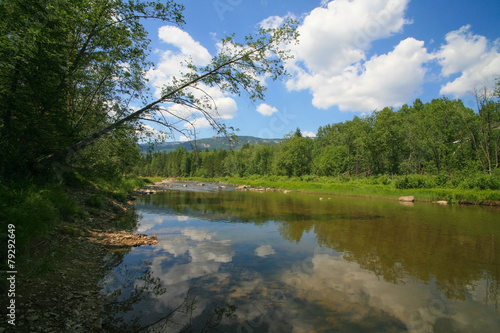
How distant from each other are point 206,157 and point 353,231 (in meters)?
112

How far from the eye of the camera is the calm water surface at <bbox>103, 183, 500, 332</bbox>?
565 cm

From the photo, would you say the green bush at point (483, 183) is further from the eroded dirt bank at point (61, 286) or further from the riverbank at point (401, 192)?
the eroded dirt bank at point (61, 286)

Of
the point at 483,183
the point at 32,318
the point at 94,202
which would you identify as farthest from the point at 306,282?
the point at 483,183

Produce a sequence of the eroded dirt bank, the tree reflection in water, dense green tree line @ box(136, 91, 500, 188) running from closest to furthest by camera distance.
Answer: the eroded dirt bank → the tree reflection in water → dense green tree line @ box(136, 91, 500, 188)

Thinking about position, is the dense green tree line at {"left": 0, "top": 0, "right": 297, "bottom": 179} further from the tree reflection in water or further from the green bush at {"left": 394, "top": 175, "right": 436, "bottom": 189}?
the green bush at {"left": 394, "top": 175, "right": 436, "bottom": 189}

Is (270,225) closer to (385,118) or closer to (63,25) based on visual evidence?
(63,25)

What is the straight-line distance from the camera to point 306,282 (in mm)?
7820

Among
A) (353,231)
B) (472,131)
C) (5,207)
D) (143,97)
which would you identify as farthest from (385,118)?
(5,207)

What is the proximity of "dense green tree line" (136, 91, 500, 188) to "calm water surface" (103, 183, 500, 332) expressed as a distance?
7.78 m

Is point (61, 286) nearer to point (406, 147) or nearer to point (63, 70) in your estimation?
point (63, 70)

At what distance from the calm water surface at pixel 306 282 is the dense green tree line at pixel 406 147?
7.78 m

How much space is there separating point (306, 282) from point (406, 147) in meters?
55.1

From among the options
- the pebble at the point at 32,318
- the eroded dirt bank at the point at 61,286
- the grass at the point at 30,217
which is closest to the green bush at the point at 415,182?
the eroded dirt bank at the point at 61,286

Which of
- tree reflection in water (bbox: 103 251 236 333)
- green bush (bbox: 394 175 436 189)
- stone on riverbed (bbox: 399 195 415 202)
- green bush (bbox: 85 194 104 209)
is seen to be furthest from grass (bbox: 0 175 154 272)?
green bush (bbox: 394 175 436 189)
